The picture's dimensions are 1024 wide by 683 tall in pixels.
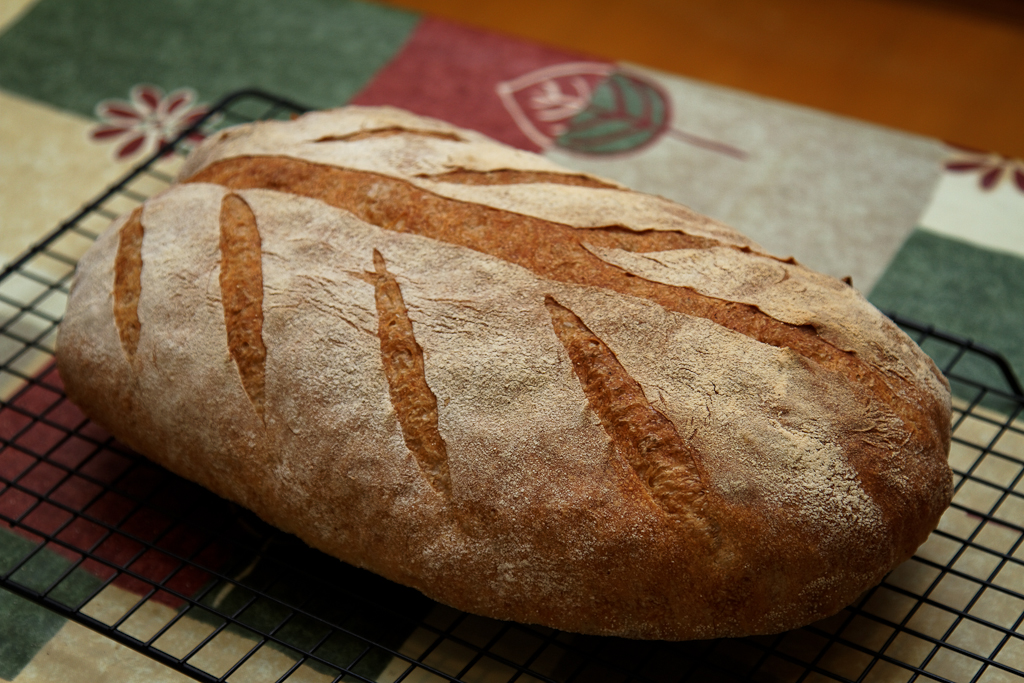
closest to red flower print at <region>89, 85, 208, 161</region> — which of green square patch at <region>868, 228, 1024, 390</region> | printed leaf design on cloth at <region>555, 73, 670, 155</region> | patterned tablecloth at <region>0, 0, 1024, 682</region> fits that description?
patterned tablecloth at <region>0, 0, 1024, 682</region>

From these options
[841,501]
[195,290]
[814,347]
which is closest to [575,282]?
[814,347]

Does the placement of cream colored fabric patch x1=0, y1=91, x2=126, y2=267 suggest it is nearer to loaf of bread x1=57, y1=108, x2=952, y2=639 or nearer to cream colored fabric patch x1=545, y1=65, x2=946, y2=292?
loaf of bread x1=57, y1=108, x2=952, y2=639

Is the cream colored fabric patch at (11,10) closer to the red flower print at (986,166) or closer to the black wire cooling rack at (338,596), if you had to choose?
the black wire cooling rack at (338,596)

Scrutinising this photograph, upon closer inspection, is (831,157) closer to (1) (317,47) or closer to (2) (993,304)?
(2) (993,304)

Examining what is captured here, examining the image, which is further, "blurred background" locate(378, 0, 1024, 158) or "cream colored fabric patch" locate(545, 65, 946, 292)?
"blurred background" locate(378, 0, 1024, 158)

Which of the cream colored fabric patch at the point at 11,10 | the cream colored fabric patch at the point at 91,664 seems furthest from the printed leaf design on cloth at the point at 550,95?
the cream colored fabric patch at the point at 91,664

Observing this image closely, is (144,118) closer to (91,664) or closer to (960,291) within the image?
(91,664)
